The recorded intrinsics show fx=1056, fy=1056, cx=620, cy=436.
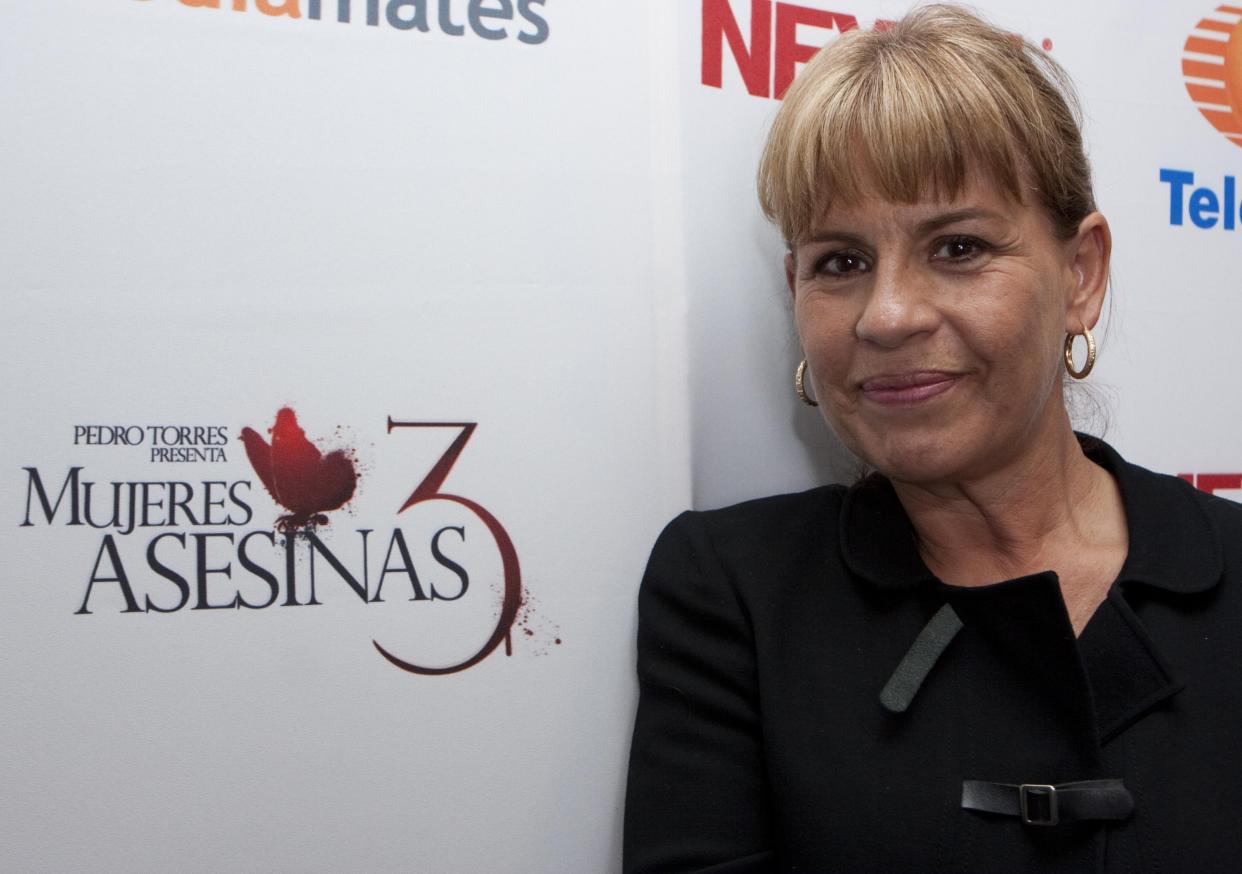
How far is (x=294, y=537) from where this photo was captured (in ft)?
3.32

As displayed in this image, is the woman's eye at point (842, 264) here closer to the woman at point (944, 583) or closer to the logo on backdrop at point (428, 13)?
the woman at point (944, 583)

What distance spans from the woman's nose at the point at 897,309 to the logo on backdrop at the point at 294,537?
406 millimetres

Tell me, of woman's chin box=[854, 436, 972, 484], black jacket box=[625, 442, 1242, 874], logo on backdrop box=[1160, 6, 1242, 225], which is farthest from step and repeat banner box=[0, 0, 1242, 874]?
logo on backdrop box=[1160, 6, 1242, 225]

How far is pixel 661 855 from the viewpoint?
977 millimetres

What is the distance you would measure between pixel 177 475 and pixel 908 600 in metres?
0.70

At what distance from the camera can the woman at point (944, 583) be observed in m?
0.91

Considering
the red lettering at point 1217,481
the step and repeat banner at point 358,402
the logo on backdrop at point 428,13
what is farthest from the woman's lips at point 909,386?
the red lettering at point 1217,481

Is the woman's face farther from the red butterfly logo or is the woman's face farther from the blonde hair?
the red butterfly logo

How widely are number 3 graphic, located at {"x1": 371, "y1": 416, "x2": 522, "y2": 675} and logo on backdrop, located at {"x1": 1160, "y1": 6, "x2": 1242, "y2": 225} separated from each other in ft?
3.19

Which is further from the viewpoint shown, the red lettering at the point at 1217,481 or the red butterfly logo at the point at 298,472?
the red lettering at the point at 1217,481

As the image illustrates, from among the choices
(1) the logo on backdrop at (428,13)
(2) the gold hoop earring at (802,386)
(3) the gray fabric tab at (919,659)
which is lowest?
(3) the gray fabric tab at (919,659)

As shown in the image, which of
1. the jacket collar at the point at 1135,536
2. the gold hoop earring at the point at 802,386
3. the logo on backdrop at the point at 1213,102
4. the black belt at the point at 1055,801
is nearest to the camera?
the black belt at the point at 1055,801

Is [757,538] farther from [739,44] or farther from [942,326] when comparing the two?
[739,44]

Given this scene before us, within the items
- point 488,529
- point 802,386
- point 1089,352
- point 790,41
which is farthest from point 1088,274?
point 488,529
